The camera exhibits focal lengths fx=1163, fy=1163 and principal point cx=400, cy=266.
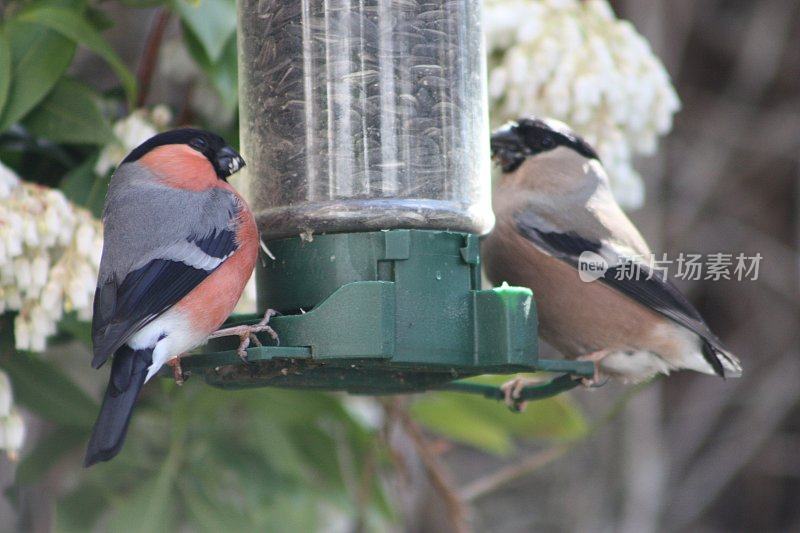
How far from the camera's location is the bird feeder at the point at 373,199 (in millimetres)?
2857

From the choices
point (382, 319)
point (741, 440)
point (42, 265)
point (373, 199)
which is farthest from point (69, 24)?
point (741, 440)

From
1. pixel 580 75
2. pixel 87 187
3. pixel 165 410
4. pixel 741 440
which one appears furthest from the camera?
pixel 741 440

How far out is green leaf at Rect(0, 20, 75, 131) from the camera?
334cm

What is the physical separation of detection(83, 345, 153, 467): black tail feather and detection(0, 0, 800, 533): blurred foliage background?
0.30 metres

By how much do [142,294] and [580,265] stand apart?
138 cm

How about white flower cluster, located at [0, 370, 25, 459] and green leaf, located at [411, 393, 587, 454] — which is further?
green leaf, located at [411, 393, 587, 454]

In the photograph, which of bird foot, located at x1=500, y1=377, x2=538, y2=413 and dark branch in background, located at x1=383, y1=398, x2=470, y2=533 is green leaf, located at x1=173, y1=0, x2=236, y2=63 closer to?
bird foot, located at x1=500, y1=377, x2=538, y2=413

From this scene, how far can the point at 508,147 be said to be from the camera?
12.5ft

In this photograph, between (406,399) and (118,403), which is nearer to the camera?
(118,403)

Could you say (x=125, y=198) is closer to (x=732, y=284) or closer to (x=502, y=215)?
(x=502, y=215)

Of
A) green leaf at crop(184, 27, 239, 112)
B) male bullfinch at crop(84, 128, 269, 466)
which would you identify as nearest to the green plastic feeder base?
male bullfinch at crop(84, 128, 269, 466)

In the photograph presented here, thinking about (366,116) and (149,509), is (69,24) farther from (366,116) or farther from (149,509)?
(149,509)

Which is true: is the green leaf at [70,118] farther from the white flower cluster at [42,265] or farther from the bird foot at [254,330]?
the bird foot at [254,330]

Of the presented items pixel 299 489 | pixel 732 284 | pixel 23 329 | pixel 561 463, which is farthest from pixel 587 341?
pixel 732 284
